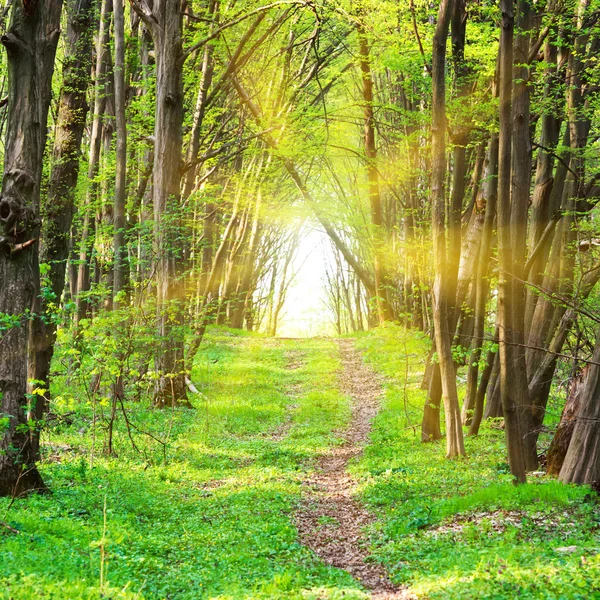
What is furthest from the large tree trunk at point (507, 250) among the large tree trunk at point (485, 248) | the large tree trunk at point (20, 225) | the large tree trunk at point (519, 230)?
the large tree trunk at point (20, 225)

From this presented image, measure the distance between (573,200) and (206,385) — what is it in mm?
11410

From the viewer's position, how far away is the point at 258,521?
7781mm

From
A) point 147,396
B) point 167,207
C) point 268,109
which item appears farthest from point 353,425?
point 268,109

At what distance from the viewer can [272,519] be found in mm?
7844

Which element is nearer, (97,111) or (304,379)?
(97,111)

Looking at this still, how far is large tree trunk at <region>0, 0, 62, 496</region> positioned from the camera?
720cm

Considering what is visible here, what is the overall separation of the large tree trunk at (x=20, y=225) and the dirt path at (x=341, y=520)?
3.31 m

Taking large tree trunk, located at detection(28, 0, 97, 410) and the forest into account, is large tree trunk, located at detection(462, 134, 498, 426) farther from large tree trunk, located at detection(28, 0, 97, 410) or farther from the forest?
large tree trunk, located at detection(28, 0, 97, 410)

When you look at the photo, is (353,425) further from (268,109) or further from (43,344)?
(268,109)

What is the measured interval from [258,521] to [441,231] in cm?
531

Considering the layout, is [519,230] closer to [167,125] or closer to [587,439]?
[587,439]

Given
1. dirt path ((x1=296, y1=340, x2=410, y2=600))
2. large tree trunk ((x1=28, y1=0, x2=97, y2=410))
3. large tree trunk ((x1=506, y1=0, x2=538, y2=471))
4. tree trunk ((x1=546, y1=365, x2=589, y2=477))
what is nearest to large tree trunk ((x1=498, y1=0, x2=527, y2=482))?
large tree trunk ((x1=506, y1=0, x2=538, y2=471))

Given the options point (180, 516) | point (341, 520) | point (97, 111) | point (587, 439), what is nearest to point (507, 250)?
point (587, 439)

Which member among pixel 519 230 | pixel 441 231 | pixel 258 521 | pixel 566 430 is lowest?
pixel 258 521
